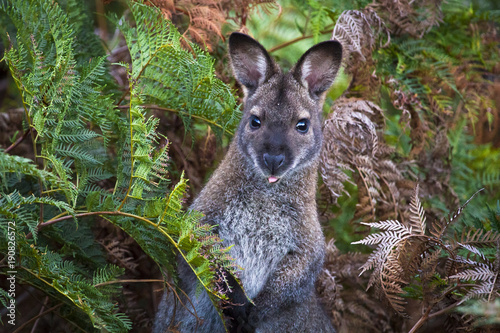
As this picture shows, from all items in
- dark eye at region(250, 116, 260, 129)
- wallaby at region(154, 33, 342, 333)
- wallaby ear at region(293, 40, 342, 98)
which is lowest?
wallaby at region(154, 33, 342, 333)

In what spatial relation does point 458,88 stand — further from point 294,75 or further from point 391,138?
point 294,75

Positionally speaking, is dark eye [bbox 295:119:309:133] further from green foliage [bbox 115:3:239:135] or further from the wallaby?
green foliage [bbox 115:3:239:135]

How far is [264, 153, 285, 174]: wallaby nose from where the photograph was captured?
13.4ft

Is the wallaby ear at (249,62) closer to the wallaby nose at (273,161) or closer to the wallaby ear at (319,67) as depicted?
the wallaby ear at (319,67)

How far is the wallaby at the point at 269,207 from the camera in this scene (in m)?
4.26

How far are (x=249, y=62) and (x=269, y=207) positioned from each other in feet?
4.17

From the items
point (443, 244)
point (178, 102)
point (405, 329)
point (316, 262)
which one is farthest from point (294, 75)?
point (405, 329)

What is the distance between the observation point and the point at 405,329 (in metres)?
4.98

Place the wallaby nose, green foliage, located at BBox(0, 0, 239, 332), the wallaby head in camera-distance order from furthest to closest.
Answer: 1. the wallaby head
2. the wallaby nose
3. green foliage, located at BBox(0, 0, 239, 332)

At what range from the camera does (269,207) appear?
14.4 ft

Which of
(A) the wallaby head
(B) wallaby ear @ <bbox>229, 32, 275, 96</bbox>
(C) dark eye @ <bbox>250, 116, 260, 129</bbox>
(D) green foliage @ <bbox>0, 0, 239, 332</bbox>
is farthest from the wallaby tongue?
(B) wallaby ear @ <bbox>229, 32, 275, 96</bbox>

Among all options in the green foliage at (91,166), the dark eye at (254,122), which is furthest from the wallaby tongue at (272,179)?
the green foliage at (91,166)

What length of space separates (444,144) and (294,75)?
1.91m

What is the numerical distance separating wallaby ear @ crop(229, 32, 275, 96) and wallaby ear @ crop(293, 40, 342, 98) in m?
0.27
